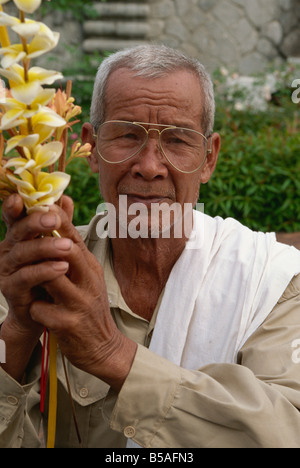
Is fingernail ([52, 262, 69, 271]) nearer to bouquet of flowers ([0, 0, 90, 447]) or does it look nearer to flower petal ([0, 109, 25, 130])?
bouquet of flowers ([0, 0, 90, 447])

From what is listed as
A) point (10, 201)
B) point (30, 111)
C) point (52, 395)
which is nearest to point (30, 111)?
point (30, 111)

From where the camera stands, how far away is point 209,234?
256 centimetres

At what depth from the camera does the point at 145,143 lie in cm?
225

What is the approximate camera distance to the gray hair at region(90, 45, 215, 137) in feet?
7.64

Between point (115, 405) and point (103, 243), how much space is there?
39.4 inches

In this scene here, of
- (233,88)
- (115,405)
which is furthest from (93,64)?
(115,405)

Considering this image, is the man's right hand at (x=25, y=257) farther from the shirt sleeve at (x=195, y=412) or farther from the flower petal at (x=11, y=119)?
the shirt sleeve at (x=195, y=412)

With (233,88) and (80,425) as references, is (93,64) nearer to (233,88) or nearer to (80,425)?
(233,88)

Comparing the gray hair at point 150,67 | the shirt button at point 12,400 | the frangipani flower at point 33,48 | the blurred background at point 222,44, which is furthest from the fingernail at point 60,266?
the blurred background at point 222,44

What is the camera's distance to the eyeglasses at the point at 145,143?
2.26 meters

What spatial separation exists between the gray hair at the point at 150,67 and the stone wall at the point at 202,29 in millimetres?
5747

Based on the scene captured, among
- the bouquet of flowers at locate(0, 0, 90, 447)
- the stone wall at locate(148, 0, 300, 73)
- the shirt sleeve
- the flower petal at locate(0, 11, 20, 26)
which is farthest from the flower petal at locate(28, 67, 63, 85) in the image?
the stone wall at locate(148, 0, 300, 73)

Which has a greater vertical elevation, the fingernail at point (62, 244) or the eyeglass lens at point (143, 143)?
the fingernail at point (62, 244)

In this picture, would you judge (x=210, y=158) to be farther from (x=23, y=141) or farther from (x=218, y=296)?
(x=23, y=141)
